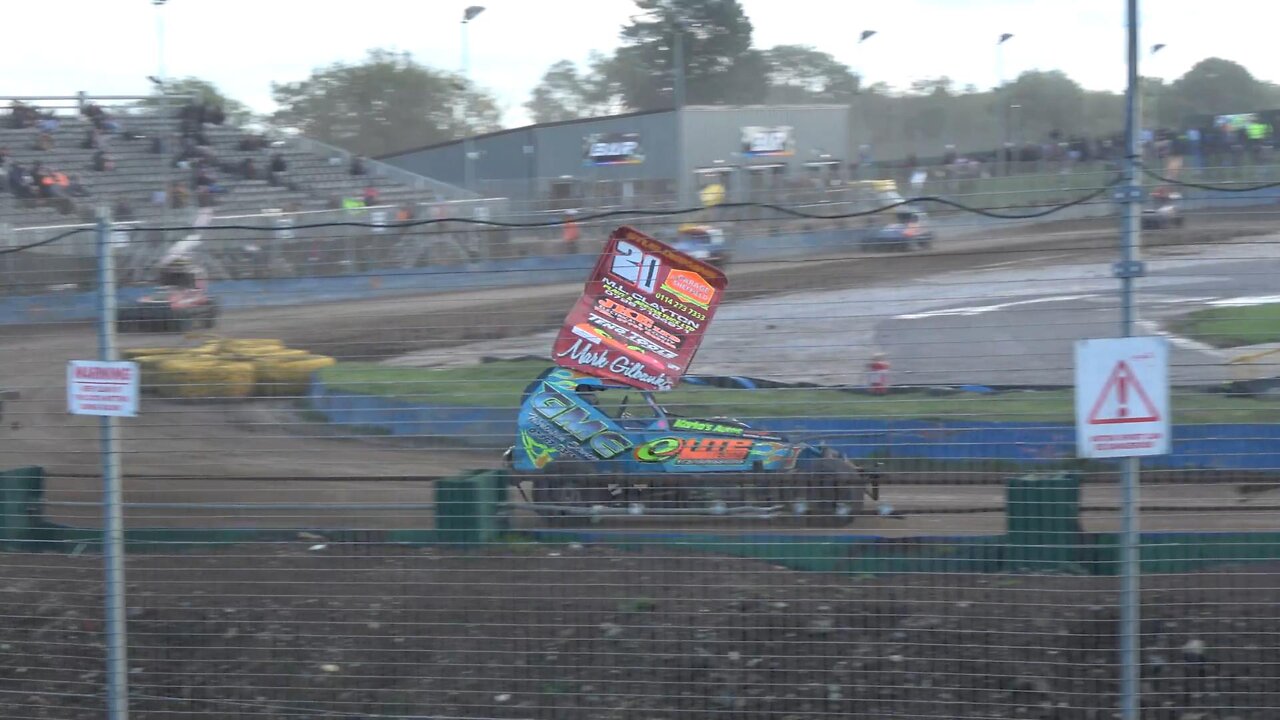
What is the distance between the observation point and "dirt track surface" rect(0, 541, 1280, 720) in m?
→ 5.13

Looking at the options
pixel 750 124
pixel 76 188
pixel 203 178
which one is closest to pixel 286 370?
pixel 76 188

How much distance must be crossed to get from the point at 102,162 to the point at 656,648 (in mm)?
27759

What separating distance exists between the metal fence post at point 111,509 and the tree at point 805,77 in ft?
118

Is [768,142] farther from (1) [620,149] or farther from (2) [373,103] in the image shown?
(2) [373,103]

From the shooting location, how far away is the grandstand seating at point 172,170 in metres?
28.1

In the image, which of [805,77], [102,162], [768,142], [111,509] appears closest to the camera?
[111,509]

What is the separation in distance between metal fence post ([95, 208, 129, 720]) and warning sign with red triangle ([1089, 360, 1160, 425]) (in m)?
4.06

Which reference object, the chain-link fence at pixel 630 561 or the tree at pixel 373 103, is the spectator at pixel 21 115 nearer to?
the chain-link fence at pixel 630 561

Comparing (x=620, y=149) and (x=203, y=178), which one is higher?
(x=620, y=149)

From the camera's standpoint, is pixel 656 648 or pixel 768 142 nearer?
pixel 656 648

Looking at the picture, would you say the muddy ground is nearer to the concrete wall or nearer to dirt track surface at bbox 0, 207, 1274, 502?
dirt track surface at bbox 0, 207, 1274, 502

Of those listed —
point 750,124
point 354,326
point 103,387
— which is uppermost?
point 750,124

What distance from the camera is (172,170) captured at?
30.0 meters

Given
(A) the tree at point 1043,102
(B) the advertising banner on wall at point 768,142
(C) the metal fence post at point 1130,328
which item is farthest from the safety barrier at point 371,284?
(B) the advertising banner on wall at point 768,142
